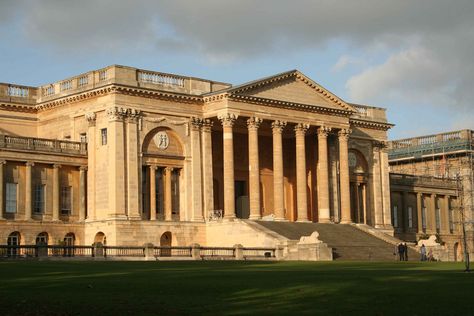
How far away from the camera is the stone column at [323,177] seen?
78.0 meters

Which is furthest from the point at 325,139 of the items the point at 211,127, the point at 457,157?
the point at 457,157

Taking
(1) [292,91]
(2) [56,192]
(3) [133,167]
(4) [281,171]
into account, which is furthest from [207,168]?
(2) [56,192]

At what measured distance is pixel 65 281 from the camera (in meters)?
30.6

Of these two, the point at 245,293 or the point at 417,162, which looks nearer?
the point at 245,293

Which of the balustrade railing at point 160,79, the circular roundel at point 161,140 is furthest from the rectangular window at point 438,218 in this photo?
the circular roundel at point 161,140

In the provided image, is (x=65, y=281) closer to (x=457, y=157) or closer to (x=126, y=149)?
(x=126, y=149)

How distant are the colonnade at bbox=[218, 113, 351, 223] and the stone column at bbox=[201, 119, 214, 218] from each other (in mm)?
1550

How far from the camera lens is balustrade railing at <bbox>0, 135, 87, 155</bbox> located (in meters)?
66.4

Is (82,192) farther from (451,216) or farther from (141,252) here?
(451,216)

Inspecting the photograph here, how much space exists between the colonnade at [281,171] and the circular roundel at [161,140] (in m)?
4.58

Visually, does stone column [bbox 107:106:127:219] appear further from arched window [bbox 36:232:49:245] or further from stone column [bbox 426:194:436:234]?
stone column [bbox 426:194:436:234]

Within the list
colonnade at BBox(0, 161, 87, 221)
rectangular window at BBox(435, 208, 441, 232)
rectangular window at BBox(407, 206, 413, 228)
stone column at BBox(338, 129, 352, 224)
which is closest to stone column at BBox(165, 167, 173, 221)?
colonnade at BBox(0, 161, 87, 221)

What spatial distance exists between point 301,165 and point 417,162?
40114mm

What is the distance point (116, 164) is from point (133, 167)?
1662mm
